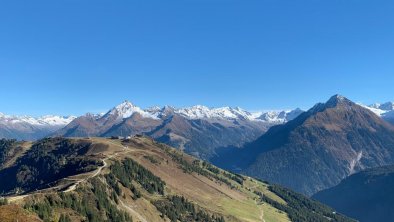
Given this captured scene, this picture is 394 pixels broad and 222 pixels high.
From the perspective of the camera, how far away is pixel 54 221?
493ft

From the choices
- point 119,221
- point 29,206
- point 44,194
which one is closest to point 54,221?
point 29,206

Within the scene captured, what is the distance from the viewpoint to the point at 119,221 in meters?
198

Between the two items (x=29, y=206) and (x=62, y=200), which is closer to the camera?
(x=29, y=206)

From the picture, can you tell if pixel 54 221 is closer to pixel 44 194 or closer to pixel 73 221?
pixel 73 221

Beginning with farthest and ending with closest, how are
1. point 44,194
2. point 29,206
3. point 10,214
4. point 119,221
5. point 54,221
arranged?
point 119,221 → point 44,194 → point 29,206 → point 54,221 → point 10,214

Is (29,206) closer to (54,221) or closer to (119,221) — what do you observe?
(54,221)

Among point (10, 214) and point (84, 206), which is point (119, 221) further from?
point (10, 214)

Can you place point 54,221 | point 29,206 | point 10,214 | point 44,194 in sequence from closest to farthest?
point 10,214 → point 54,221 → point 29,206 → point 44,194

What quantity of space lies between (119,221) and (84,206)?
51.8 feet

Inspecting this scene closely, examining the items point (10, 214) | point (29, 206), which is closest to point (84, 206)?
point (29, 206)

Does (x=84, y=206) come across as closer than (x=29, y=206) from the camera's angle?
No

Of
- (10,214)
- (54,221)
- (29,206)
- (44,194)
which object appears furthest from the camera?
(44,194)

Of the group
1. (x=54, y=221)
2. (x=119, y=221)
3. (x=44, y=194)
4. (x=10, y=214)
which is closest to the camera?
(x=10, y=214)

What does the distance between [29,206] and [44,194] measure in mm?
19921
